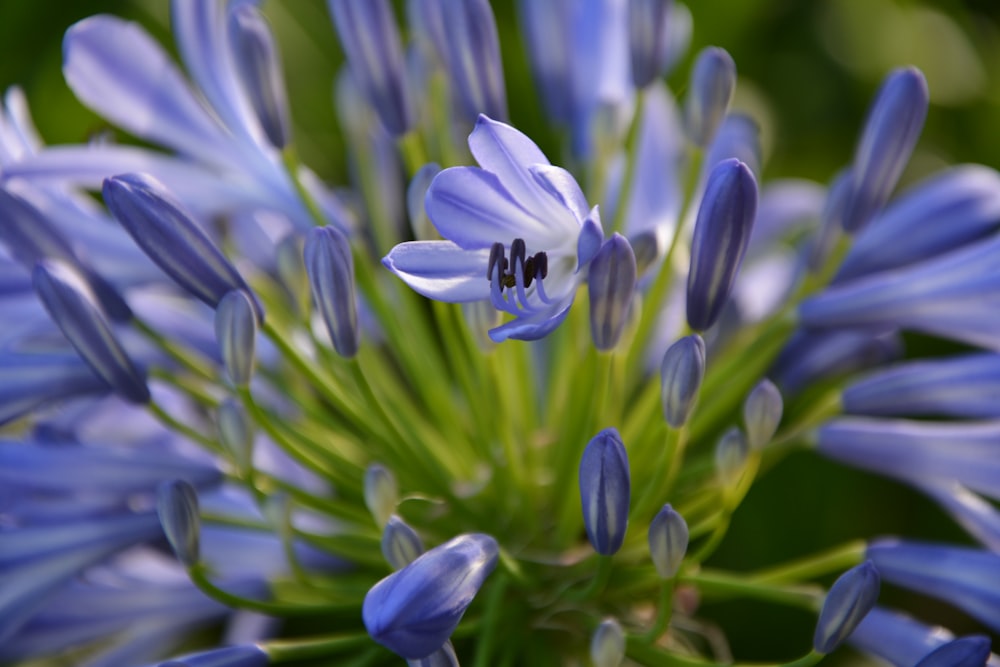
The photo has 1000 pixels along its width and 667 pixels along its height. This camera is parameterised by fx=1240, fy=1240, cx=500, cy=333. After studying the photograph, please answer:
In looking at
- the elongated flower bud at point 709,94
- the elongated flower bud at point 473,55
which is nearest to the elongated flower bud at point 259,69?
the elongated flower bud at point 473,55

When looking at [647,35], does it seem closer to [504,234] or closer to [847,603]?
[504,234]

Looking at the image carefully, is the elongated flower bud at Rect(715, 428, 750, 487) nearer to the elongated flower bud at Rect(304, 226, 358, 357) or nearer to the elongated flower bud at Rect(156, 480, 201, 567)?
the elongated flower bud at Rect(304, 226, 358, 357)

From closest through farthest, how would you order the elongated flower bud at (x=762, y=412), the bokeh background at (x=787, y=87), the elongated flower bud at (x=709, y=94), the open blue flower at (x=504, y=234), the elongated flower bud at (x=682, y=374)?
the open blue flower at (x=504, y=234), the elongated flower bud at (x=682, y=374), the elongated flower bud at (x=762, y=412), the elongated flower bud at (x=709, y=94), the bokeh background at (x=787, y=87)

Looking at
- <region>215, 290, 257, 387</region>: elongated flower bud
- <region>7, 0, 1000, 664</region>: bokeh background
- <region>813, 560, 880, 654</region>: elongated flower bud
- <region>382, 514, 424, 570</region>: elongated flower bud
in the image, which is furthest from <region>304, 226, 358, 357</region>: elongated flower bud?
<region>7, 0, 1000, 664</region>: bokeh background

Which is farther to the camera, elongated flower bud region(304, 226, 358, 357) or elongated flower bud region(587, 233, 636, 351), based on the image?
elongated flower bud region(304, 226, 358, 357)

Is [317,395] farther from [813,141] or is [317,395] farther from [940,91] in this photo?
[940,91]

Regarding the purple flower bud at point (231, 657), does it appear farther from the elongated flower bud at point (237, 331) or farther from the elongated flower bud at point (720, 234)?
the elongated flower bud at point (720, 234)

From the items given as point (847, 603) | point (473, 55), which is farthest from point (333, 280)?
point (847, 603)
